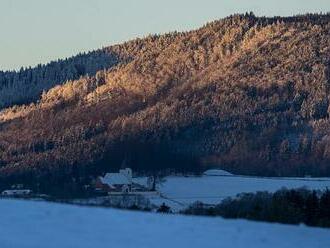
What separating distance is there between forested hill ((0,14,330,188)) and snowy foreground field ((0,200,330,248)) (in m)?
67.5

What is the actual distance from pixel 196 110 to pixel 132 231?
369ft

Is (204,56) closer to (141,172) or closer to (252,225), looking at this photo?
(141,172)

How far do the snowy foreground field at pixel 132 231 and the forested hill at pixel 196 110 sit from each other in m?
67.5

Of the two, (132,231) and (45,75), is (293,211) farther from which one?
(45,75)

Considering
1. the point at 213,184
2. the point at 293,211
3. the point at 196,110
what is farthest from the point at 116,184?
the point at 196,110

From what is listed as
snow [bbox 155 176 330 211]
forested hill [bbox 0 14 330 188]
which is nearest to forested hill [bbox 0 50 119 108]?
forested hill [bbox 0 14 330 188]

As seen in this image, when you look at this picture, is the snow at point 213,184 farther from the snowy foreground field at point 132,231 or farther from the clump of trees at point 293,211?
the snowy foreground field at point 132,231

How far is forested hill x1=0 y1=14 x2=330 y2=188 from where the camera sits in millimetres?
98938

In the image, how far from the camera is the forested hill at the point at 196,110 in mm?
98938

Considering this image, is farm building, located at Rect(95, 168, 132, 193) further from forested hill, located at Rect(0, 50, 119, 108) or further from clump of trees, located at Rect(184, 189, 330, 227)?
forested hill, located at Rect(0, 50, 119, 108)

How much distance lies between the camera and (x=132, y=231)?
14078 millimetres

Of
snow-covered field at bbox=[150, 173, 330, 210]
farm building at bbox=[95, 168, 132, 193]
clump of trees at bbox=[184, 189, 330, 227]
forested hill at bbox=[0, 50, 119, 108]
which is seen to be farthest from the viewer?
forested hill at bbox=[0, 50, 119, 108]

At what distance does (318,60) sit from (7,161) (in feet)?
173

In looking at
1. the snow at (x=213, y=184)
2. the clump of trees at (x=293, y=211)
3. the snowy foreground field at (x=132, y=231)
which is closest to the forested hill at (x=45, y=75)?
the snow at (x=213, y=184)
